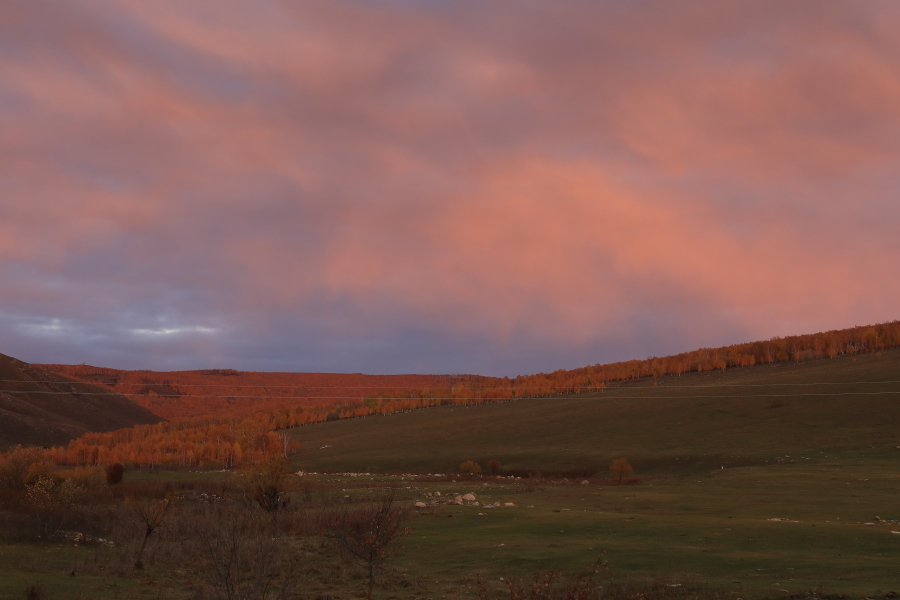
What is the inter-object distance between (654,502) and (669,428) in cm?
4230

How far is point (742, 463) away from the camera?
5500 centimetres

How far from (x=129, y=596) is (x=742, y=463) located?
47.3 m

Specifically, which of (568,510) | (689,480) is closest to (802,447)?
(689,480)

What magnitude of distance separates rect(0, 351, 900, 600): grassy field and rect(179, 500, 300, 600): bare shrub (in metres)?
0.98

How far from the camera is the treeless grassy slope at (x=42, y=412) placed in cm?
13675

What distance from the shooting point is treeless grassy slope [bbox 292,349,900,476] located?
60594 mm

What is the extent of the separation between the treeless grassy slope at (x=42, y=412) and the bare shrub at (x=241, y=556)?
92.2 meters

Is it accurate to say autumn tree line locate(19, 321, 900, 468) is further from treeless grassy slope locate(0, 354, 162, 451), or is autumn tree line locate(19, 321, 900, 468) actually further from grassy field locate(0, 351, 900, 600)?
grassy field locate(0, 351, 900, 600)

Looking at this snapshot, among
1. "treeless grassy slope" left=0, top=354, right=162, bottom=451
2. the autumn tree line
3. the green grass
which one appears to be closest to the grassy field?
the green grass

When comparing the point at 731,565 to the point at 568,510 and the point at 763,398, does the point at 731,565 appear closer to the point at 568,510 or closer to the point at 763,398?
the point at 568,510

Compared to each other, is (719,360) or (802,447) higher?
(719,360)

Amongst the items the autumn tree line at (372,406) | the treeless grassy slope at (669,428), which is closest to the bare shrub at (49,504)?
the treeless grassy slope at (669,428)

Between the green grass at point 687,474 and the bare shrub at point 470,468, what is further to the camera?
the bare shrub at point 470,468

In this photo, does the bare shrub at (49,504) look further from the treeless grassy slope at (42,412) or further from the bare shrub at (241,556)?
the treeless grassy slope at (42,412)
